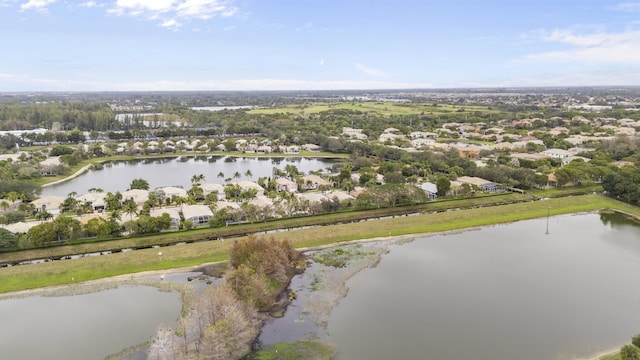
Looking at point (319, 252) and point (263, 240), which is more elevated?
point (263, 240)

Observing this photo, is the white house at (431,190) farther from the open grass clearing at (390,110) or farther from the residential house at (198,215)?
the open grass clearing at (390,110)

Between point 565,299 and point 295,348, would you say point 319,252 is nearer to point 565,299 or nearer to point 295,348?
point 295,348

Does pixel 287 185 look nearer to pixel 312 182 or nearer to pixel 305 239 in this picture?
pixel 312 182

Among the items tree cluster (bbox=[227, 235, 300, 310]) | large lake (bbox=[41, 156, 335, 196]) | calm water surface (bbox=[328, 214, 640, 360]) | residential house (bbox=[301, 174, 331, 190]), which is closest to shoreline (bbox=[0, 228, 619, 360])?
calm water surface (bbox=[328, 214, 640, 360])

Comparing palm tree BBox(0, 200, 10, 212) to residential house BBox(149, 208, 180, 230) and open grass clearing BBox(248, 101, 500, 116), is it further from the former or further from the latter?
open grass clearing BBox(248, 101, 500, 116)

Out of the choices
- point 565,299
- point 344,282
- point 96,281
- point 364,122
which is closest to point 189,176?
point 96,281

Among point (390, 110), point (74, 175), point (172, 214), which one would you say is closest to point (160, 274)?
point (172, 214)
